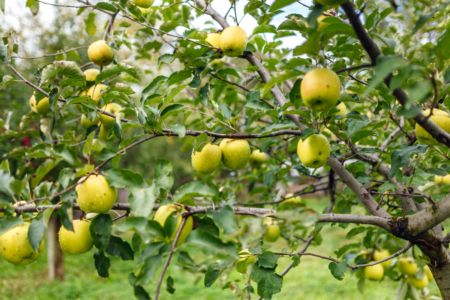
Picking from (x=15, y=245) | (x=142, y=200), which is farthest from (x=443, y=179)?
(x=15, y=245)

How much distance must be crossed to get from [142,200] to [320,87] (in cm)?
46

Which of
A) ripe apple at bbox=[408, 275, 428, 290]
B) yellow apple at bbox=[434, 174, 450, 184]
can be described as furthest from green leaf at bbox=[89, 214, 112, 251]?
yellow apple at bbox=[434, 174, 450, 184]

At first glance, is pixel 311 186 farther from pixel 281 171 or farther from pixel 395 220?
pixel 395 220

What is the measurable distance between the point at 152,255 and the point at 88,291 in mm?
4029

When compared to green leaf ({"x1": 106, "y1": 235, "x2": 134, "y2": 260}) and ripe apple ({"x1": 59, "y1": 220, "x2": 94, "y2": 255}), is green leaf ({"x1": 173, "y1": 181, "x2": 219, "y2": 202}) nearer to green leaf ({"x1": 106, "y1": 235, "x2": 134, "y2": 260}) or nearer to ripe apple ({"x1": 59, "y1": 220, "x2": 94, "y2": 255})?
green leaf ({"x1": 106, "y1": 235, "x2": 134, "y2": 260})

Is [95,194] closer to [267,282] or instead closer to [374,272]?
[267,282]

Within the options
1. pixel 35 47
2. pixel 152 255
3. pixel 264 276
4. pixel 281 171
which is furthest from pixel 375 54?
pixel 35 47

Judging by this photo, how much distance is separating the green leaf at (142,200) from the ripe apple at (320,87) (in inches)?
15.9

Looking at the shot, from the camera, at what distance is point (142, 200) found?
2.22ft

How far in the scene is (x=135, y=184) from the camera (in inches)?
28.4

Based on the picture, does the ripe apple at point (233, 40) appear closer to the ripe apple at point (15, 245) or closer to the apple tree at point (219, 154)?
the apple tree at point (219, 154)

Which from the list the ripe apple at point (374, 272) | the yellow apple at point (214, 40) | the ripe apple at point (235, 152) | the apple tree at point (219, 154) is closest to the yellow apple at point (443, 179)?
the ripe apple at point (374, 272)

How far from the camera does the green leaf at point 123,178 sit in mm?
725

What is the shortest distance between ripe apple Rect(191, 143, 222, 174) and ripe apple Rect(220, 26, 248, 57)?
358 millimetres
